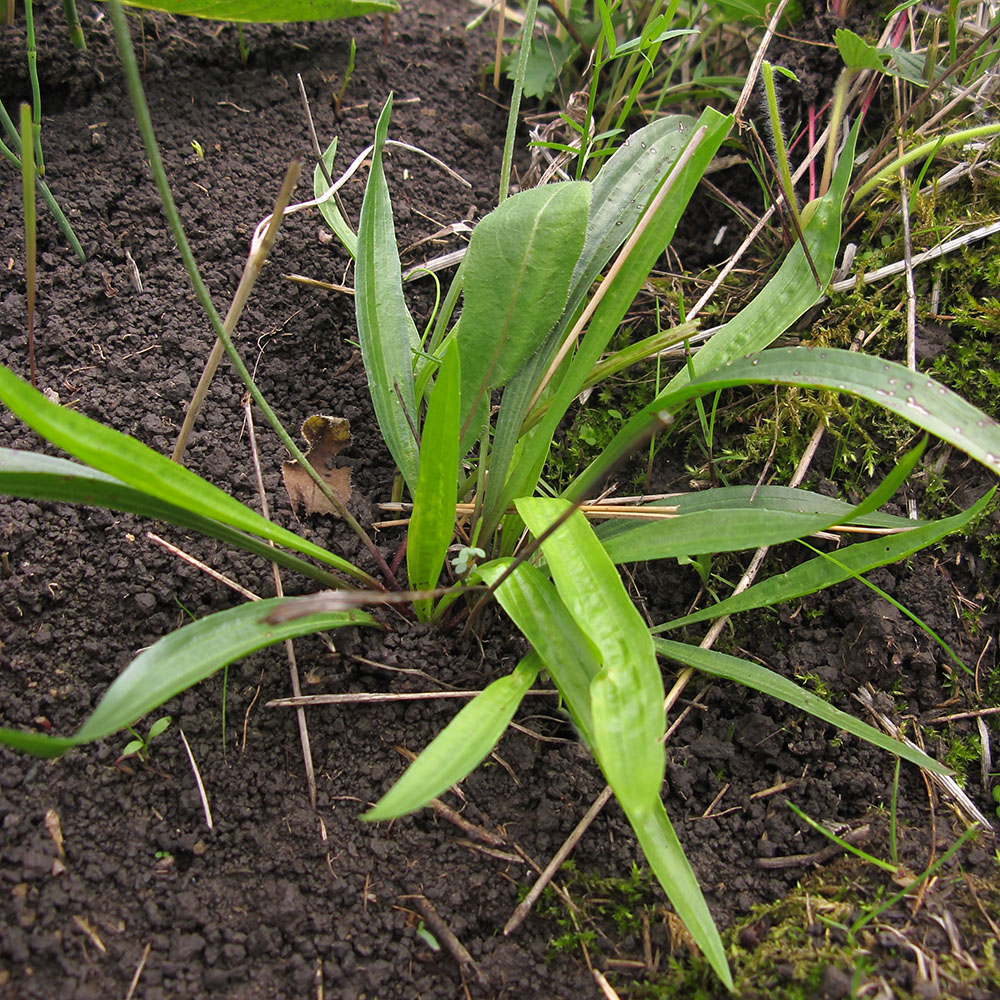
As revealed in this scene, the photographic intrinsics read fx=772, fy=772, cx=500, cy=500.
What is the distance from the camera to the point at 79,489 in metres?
0.87

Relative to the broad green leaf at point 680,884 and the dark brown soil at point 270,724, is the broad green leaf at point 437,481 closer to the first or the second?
the dark brown soil at point 270,724

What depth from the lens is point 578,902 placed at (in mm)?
937

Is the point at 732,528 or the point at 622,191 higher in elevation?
the point at 622,191

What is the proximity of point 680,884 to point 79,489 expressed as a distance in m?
0.80

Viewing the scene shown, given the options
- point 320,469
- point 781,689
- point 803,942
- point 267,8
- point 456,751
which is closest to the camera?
point 456,751

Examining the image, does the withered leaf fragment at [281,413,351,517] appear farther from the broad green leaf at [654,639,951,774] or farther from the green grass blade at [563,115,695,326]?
the broad green leaf at [654,639,951,774]

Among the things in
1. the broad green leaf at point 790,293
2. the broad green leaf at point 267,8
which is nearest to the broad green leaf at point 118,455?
the broad green leaf at point 790,293

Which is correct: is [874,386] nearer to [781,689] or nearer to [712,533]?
[712,533]

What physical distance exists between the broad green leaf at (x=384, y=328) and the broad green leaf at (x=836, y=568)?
47cm

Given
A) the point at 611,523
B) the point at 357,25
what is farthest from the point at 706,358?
the point at 357,25

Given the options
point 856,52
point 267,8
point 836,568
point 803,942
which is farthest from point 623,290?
point 267,8

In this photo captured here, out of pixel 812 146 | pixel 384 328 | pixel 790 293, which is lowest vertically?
pixel 384 328

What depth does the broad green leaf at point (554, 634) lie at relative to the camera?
0.87 metres

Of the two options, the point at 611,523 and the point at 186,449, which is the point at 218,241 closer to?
the point at 186,449
